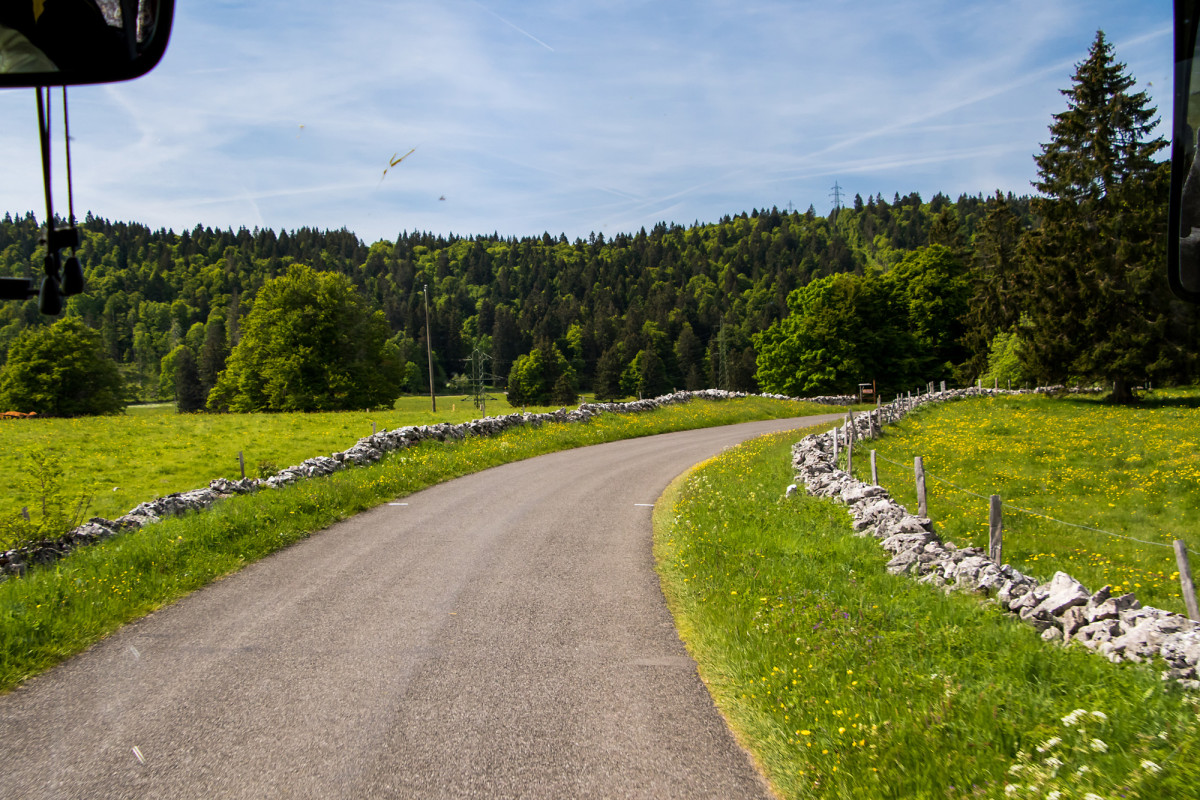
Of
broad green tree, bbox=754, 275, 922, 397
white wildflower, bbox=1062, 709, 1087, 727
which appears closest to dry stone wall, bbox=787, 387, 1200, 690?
white wildflower, bbox=1062, 709, 1087, 727

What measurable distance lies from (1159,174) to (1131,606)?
37.8 m

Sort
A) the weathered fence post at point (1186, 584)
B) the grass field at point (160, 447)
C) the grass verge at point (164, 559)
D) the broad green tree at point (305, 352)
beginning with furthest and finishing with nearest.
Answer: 1. the broad green tree at point (305, 352)
2. the grass field at point (160, 447)
3. the grass verge at point (164, 559)
4. the weathered fence post at point (1186, 584)

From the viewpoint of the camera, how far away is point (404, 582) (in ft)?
31.7

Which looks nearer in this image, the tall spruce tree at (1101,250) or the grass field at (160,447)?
the grass field at (160,447)

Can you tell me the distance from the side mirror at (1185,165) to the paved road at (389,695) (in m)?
3.98

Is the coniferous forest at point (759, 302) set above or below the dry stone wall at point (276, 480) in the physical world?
above

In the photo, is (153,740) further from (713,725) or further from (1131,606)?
(1131,606)

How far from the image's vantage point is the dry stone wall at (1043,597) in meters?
5.87

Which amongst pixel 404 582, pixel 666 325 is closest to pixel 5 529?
pixel 404 582

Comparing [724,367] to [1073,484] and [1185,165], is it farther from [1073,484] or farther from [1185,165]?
[1185,165]

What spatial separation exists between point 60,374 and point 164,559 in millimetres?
58845

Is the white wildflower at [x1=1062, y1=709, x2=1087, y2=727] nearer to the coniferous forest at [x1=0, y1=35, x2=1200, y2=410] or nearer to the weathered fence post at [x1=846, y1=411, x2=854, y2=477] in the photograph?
the coniferous forest at [x1=0, y1=35, x2=1200, y2=410]

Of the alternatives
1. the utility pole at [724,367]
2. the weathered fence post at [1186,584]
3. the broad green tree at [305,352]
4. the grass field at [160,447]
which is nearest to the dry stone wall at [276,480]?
the grass field at [160,447]

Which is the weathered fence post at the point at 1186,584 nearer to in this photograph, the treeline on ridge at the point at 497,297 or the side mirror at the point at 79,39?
the side mirror at the point at 79,39
